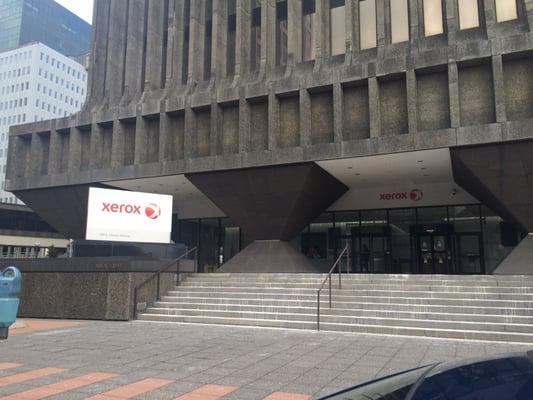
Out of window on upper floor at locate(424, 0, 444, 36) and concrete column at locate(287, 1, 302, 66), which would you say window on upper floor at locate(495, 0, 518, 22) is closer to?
window on upper floor at locate(424, 0, 444, 36)

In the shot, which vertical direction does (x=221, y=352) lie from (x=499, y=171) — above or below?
below

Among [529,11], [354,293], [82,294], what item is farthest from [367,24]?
[82,294]

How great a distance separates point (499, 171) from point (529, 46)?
463 centimetres

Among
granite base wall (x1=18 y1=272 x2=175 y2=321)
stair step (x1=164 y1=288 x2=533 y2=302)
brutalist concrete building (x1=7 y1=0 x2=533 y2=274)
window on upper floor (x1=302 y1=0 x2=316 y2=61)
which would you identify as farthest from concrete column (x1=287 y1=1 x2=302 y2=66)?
granite base wall (x1=18 y1=272 x2=175 y2=321)

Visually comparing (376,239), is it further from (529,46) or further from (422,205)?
(529,46)

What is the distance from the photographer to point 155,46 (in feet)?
89.9

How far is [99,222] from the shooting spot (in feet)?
59.1

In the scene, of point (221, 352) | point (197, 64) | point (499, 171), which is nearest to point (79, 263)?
point (221, 352)

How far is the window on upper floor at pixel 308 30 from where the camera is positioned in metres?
24.8

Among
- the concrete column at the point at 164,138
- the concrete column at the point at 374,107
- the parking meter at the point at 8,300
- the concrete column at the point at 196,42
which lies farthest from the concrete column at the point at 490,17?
the parking meter at the point at 8,300

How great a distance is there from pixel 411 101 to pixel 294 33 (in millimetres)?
7596

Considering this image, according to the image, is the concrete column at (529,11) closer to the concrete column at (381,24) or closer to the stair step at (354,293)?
the concrete column at (381,24)

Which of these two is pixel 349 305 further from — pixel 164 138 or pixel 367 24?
pixel 367 24

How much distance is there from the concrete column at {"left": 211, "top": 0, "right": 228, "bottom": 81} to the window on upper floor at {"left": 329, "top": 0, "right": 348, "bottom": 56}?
5702mm
